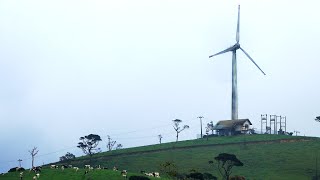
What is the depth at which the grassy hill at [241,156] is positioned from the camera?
444ft

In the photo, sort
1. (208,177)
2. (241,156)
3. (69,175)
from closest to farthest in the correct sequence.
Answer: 1. (69,175)
2. (208,177)
3. (241,156)

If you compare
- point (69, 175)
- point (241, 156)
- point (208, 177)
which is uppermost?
point (241, 156)

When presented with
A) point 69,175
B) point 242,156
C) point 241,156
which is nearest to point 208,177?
point 69,175

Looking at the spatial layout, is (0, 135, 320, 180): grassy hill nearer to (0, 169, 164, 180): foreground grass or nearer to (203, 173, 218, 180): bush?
(203, 173, 218, 180): bush

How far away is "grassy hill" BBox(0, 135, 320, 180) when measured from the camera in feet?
444

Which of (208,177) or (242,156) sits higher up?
(242,156)

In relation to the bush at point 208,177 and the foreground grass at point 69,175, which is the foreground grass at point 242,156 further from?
the foreground grass at point 69,175

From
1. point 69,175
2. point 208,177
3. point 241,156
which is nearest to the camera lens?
point 69,175

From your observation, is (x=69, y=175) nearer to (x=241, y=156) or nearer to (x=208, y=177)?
(x=208, y=177)

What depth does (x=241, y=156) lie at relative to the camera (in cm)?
15275

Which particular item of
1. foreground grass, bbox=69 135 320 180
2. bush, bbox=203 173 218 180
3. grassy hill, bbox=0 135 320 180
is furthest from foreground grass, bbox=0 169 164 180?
foreground grass, bbox=69 135 320 180

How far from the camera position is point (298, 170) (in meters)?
134

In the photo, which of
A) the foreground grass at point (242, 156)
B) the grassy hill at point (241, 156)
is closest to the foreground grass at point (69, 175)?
the grassy hill at point (241, 156)

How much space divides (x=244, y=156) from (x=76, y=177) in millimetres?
64547
